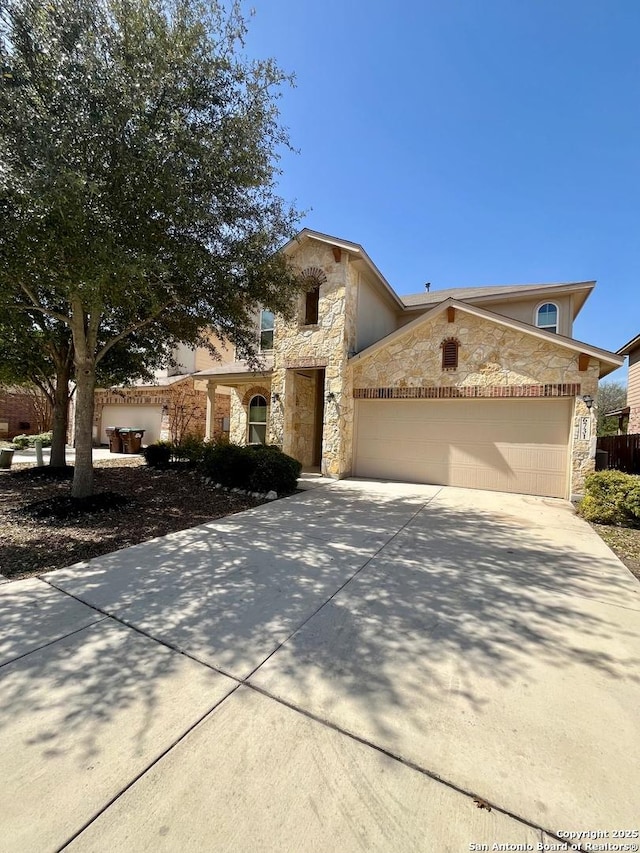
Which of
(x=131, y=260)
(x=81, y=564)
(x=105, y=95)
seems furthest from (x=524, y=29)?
(x=81, y=564)

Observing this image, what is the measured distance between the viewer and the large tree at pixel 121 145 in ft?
15.4

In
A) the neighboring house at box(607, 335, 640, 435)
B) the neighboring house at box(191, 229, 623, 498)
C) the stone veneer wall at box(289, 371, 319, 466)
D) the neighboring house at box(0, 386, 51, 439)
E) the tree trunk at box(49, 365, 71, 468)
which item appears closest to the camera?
the neighboring house at box(191, 229, 623, 498)

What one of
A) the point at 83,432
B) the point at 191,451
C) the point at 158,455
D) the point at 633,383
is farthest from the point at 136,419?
the point at 633,383

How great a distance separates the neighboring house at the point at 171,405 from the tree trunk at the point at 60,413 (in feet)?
20.7

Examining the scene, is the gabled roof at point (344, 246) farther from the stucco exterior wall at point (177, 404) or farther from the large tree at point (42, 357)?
the stucco exterior wall at point (177, 404)

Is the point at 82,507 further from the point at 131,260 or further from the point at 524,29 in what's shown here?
the point at 524,29

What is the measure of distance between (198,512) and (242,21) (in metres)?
8.16

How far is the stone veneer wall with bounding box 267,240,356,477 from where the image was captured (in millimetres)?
10930

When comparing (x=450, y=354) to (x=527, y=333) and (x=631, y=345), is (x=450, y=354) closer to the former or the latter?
(x=527, y=333)

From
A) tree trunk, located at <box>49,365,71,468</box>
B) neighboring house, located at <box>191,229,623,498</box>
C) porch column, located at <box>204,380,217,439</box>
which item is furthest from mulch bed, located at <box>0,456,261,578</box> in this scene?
porch column, located at <box>204,380,217,439</box>

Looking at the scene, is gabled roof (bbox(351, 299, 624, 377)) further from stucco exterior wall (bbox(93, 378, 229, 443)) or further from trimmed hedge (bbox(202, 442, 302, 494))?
stucco exterior wall (bbox(93, 378, 229, 443))

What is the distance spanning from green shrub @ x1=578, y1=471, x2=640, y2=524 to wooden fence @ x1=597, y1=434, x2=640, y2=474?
4593 mm

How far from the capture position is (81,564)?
14.3ft

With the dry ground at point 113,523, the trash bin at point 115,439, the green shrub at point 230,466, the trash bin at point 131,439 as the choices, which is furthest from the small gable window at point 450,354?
the trash bin at point 115,439
